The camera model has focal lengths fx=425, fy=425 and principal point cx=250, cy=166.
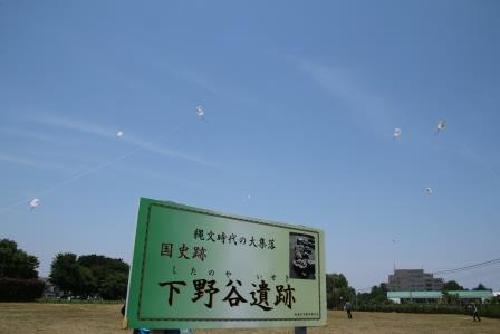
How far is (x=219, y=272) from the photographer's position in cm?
655

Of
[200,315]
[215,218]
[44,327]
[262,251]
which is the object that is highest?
[215,218]

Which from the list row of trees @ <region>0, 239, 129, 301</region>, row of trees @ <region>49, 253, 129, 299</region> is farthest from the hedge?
row of trees @ <region>49, 253, 129, 299</region>

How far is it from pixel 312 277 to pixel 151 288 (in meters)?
3.41

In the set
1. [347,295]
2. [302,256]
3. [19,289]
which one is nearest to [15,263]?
[19,289]

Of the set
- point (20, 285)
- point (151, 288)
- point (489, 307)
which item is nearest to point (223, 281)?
point (151, 288)

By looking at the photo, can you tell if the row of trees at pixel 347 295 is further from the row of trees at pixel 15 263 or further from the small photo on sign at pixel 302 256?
the small photo on sign at pixel 302 256

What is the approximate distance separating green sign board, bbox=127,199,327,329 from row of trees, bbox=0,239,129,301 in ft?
206

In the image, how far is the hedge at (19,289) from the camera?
192ft

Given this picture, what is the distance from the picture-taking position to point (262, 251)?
7230mm

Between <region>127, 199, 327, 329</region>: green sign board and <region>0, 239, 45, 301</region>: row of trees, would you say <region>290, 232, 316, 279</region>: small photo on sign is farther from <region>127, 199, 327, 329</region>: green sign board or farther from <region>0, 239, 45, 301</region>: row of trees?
<region>0, 239, 45, 301</region>: row of trees

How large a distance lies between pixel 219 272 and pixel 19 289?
64.6m

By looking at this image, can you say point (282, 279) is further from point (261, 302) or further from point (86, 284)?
point (86, 284)

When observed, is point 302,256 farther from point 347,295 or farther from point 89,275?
point 89,275

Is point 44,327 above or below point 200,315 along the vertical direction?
below
